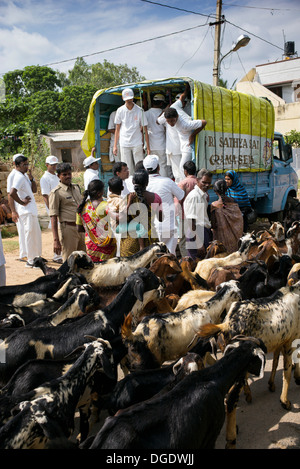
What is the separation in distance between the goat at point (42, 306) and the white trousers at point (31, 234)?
3971 mm

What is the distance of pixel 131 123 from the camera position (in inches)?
311

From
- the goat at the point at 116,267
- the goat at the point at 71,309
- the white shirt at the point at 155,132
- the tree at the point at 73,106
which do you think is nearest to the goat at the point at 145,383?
the goat at the point at 71,309

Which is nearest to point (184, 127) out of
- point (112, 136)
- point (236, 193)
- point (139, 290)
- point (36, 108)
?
point (236, 193)

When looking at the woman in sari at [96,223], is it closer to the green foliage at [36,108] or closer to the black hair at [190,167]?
the black hair at [190,167]

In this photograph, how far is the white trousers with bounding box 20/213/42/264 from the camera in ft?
27.3

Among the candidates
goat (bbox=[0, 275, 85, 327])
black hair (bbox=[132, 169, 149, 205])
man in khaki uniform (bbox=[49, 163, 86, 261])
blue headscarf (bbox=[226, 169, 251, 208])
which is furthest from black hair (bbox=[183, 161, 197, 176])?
goat (bbox=[0, 275, 85, 327])

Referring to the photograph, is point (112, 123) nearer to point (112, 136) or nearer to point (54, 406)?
point (112, 136)

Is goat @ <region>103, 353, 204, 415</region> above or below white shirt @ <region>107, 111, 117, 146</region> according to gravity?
below

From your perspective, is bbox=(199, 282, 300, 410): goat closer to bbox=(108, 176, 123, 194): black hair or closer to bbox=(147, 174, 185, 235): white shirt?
bbox=(147, 174, 185, 235): white shirt

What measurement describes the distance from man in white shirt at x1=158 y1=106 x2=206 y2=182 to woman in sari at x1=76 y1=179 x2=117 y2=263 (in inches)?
94.4

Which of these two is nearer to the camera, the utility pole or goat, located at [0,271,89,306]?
goat, located at [0,271,89,306]

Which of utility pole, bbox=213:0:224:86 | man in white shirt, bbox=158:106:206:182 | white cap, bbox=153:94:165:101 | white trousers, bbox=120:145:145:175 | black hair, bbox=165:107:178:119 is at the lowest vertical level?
white trousers, bbox=120:145:145:175

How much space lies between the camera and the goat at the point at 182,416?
2389 millimetres

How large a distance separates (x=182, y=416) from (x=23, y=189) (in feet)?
20.9
